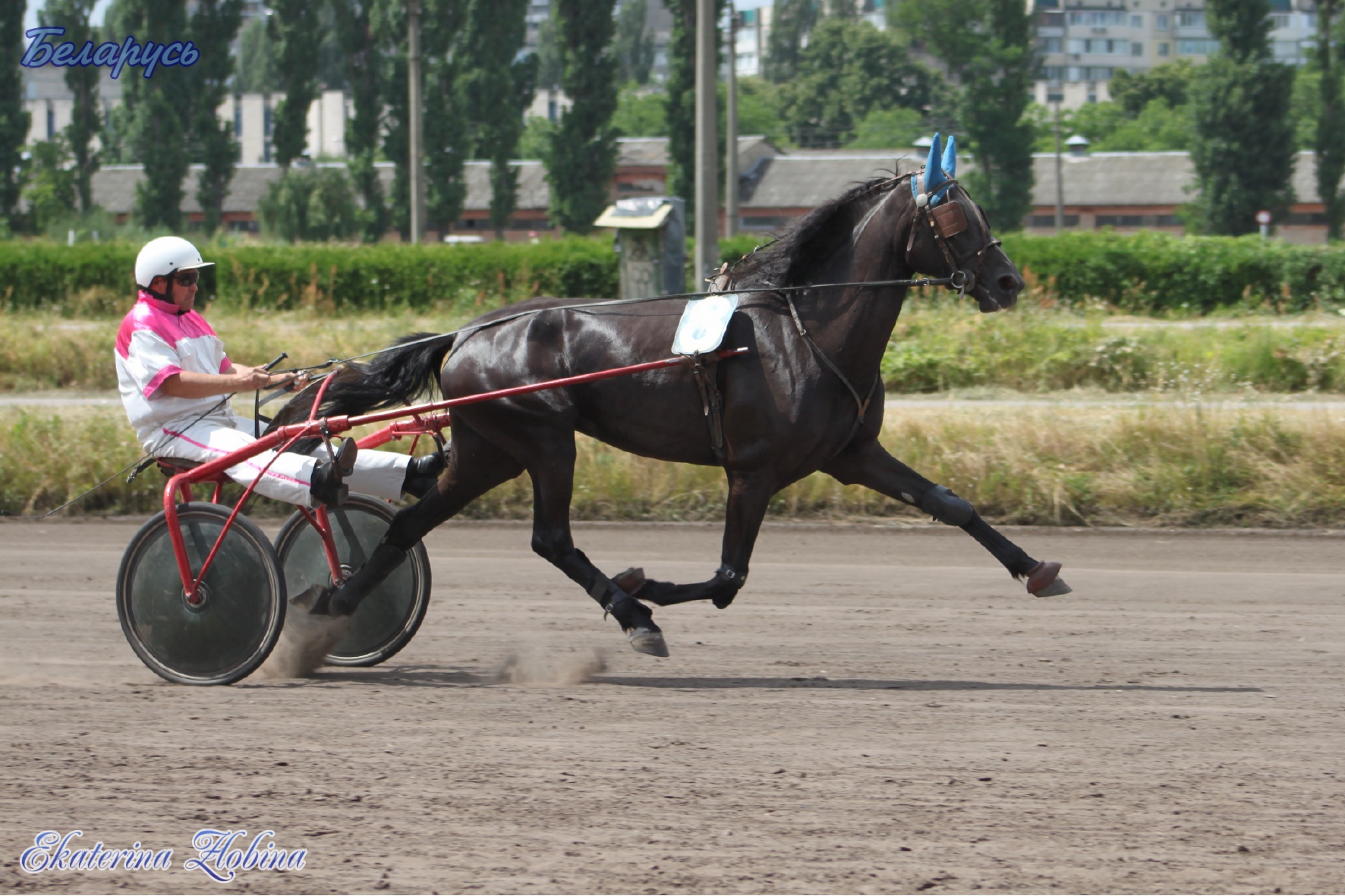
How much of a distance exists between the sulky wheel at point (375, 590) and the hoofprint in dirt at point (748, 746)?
13cm

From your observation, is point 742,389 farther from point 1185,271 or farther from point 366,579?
point 1185,271

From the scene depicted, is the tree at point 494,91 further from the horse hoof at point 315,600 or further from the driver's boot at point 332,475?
the driver's boot at point 332,475

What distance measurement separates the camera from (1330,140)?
40.8 metres

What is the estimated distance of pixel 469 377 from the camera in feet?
19.2

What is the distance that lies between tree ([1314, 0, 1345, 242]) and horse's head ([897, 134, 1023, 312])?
3847 centimetres

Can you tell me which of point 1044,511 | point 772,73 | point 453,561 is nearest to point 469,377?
point 453,561

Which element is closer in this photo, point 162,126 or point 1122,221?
point 162,126

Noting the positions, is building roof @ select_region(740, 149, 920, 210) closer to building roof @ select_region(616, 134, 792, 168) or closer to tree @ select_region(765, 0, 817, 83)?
building roof @ select_region(616, 134, 792, 168)

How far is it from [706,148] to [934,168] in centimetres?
876

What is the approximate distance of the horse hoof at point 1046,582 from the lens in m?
5.61

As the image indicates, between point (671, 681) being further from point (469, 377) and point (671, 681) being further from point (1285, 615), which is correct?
point (1285, 615)

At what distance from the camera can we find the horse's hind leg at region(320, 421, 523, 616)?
585 cm

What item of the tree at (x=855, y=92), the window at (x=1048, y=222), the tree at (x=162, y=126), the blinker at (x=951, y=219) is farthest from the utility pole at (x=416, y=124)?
the tree at (x=855, y=92)

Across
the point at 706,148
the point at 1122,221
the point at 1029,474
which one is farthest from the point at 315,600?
the point at 1122,221
